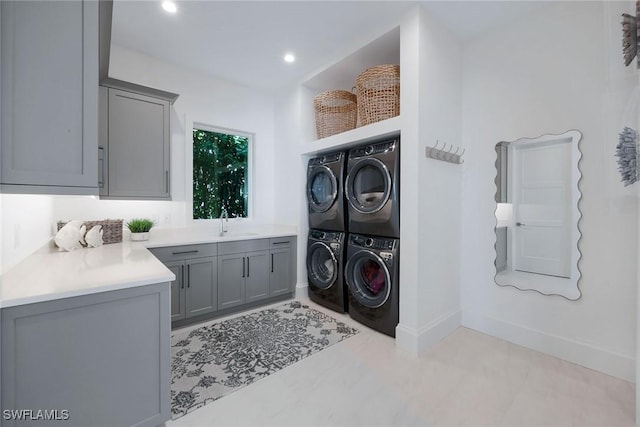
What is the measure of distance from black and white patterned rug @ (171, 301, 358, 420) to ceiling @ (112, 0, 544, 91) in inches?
106

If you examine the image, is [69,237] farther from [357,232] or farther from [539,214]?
[539,214]

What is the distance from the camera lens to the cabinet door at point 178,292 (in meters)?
2.61

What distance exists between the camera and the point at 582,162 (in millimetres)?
2086

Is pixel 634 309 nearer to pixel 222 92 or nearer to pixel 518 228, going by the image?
pixel 518 228

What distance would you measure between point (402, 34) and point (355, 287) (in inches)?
88.4

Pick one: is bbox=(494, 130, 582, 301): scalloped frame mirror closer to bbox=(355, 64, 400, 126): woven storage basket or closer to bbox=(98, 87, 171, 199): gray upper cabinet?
bbox=(355, 64, 400, 126): woven storage basket

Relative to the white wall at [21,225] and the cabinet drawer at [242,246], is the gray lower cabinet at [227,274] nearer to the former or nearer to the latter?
the cabinet drawer at [242,246]

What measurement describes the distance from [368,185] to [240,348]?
1817 mm

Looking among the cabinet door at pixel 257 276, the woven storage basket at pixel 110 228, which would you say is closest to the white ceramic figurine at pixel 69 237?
the woven storage basket at pixel 110 228

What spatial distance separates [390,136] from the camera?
8.29 feet

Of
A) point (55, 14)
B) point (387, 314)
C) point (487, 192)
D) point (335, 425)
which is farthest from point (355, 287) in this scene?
point (55, 14)

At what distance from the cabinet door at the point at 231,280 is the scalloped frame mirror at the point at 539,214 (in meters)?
2.48

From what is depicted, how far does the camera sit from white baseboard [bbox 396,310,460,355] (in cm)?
222

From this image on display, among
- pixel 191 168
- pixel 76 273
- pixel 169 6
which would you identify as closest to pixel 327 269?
pixel 191 168
